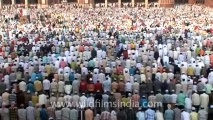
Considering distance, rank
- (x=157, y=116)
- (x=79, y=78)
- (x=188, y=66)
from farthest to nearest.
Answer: (x=188, y=66), (x=79, y=78), (x=157, y=116)

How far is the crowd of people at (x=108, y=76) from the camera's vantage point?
38.5 feet

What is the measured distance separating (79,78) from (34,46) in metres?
5.64

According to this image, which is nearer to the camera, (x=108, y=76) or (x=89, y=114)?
(x=89, y=114)

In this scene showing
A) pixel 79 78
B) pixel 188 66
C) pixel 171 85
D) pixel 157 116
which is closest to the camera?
pixel 157 116

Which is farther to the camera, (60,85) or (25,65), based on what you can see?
(25,65)

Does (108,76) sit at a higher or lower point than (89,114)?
higher

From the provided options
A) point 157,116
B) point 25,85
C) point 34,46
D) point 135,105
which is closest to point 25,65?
point 25,85

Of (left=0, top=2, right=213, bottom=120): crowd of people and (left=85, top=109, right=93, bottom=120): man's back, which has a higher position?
(left=0, top=2, right=213, bottom=120): crowd of people

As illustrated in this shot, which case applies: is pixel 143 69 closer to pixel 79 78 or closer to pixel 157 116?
pixel 79 78

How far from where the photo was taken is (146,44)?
19047 mm

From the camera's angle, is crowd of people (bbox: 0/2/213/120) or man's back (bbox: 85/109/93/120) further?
crowd of people (bbox: 0/2/213/120)

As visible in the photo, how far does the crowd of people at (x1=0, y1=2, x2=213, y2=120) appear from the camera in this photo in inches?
462

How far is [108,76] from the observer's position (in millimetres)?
14305

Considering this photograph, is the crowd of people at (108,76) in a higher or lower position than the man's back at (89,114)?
higher
